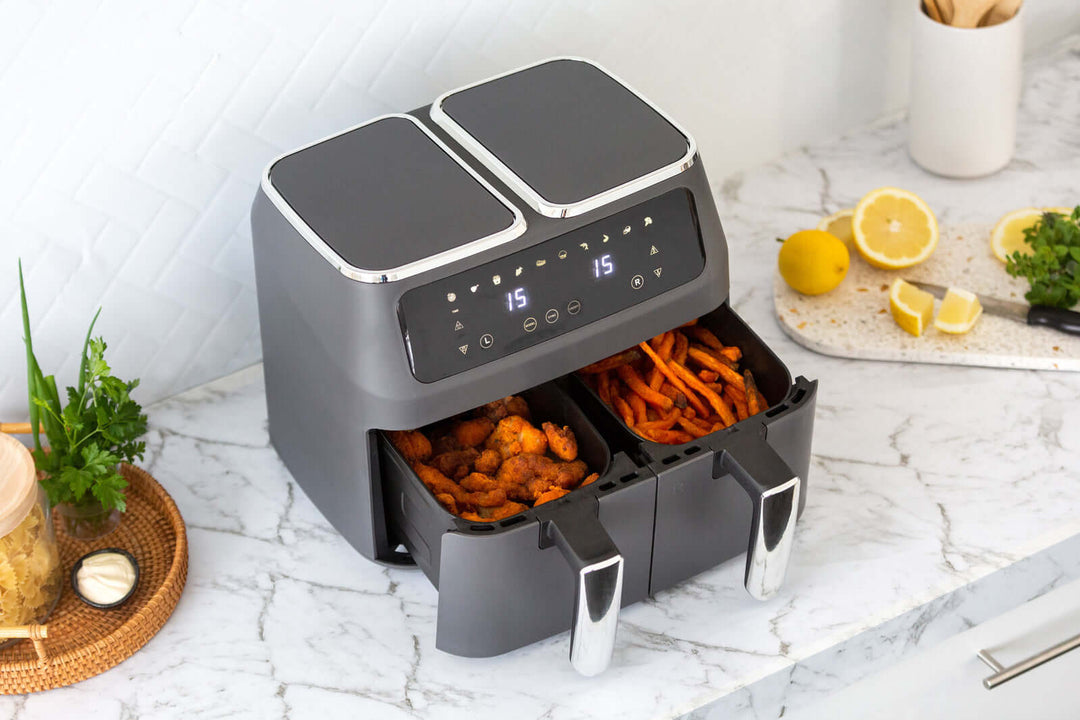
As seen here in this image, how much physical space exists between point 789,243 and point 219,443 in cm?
65

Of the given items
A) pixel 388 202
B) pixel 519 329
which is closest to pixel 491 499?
pixel 519 329

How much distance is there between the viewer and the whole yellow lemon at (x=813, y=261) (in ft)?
4.82

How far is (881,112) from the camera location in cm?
179

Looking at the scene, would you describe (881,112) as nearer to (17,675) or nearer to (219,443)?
(219,443)

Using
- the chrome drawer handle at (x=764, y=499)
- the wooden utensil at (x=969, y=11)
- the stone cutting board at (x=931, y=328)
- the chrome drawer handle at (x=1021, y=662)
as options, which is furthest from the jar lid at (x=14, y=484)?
the wooden utensil at (x=969, y=11)

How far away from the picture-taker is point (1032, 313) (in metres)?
1.46

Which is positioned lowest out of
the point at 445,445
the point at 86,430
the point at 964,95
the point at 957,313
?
the point at 86,430

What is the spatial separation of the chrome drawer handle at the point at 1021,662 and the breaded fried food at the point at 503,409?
52cm

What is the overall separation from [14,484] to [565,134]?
0.54 m

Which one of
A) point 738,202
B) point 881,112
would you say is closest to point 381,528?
point 738,202

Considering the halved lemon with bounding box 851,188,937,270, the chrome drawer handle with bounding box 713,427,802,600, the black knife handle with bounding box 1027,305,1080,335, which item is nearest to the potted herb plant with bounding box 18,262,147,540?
the chrome drawer handle with bounding box 713,427,802,600

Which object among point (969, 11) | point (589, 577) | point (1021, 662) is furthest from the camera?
point (969, 11)

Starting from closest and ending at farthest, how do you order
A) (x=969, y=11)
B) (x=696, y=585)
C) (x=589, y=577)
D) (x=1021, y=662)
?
(x=589, y=577)
(x=696, y=585)
(x=1021, y=662)
(x=969, y=11)

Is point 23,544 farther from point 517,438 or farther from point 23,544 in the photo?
point 517,438
